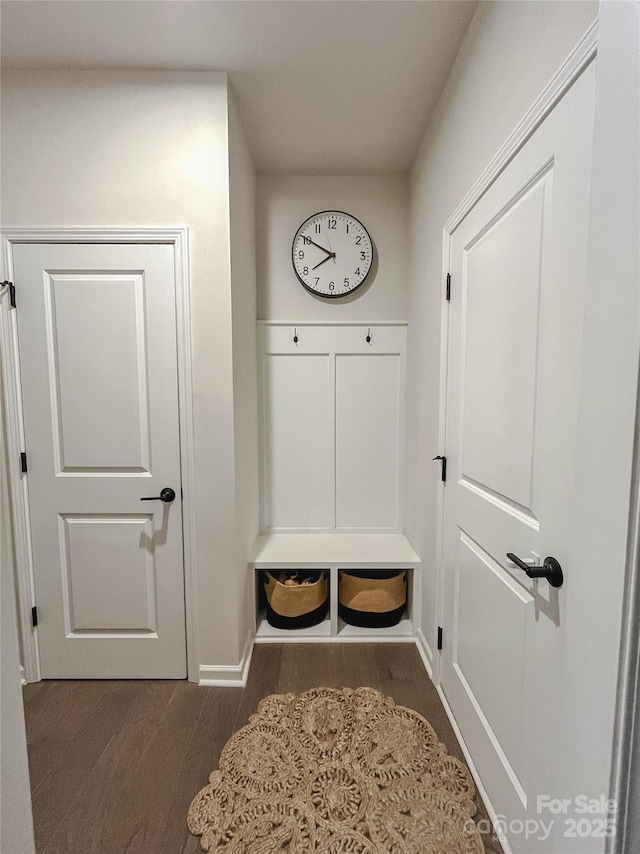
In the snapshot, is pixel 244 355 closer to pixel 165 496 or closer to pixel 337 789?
pixel 165 496

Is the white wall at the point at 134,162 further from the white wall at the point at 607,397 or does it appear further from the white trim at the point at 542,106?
the white wall at the point at 607,397

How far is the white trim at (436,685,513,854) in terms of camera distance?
1156 mm

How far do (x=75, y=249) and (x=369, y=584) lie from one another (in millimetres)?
2208

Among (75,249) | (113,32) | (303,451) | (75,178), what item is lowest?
(303,451)

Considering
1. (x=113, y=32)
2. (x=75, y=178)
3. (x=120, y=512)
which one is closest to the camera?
(x=113, y=32)

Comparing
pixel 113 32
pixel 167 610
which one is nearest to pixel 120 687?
pixel 167 610

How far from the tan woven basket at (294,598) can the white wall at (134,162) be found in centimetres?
120

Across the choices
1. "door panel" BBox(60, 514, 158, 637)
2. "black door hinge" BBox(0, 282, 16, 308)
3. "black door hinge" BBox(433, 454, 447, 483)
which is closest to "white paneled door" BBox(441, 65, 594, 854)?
"black door hinge" BBox(433, 454, 447, 483)

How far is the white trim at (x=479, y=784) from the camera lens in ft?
3.79

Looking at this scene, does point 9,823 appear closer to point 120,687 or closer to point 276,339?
point 120,687

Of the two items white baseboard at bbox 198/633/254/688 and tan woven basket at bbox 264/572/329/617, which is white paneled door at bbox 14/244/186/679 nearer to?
white baseboard at bbox 198/633/254/688

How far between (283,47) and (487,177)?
998mm

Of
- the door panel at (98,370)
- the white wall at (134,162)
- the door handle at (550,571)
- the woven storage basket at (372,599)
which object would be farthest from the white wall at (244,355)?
the door handle at (550,571)

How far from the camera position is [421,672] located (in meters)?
1.90
